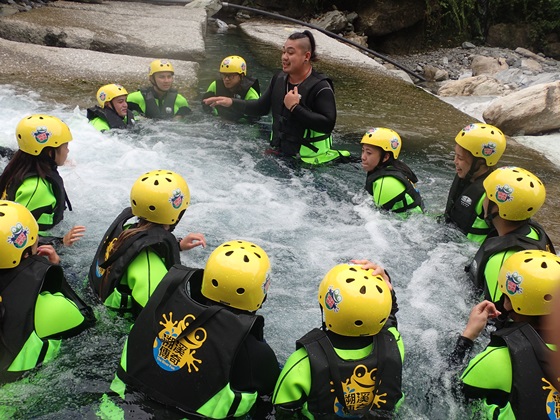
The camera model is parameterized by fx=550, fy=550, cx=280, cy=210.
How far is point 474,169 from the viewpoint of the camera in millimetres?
5434

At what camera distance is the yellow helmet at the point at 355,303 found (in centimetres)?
301

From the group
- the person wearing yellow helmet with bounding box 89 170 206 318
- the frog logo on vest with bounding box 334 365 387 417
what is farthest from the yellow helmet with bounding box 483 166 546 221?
the person wearing yellow helmet with bounding box 89 170 206 318

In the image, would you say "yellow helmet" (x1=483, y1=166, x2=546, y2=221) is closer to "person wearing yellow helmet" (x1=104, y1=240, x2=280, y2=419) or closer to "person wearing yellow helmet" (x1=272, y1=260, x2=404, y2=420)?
"person wearing yellow helmet" (x1=272, y1=260, x2=404, y2=420)

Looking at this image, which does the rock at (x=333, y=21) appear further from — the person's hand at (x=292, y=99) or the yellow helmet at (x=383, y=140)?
the yellow helmet at (x=383, y=140)

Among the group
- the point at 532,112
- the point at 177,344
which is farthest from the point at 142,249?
the point at 532,112

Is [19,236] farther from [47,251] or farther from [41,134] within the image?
[41,134]

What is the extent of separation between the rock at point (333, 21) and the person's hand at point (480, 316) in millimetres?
18127

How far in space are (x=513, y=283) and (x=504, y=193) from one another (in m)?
1.28

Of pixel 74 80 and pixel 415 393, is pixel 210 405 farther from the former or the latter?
pixel 74 80

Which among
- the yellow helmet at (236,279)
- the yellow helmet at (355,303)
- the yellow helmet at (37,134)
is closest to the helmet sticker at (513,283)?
the yellow helmet at (355,303)

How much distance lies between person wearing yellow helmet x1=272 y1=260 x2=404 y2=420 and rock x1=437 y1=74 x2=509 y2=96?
12259 mm

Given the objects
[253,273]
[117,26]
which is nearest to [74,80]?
[117,26]

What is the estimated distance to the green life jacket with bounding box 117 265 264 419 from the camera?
9.68 feet

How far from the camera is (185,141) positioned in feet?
26.2
